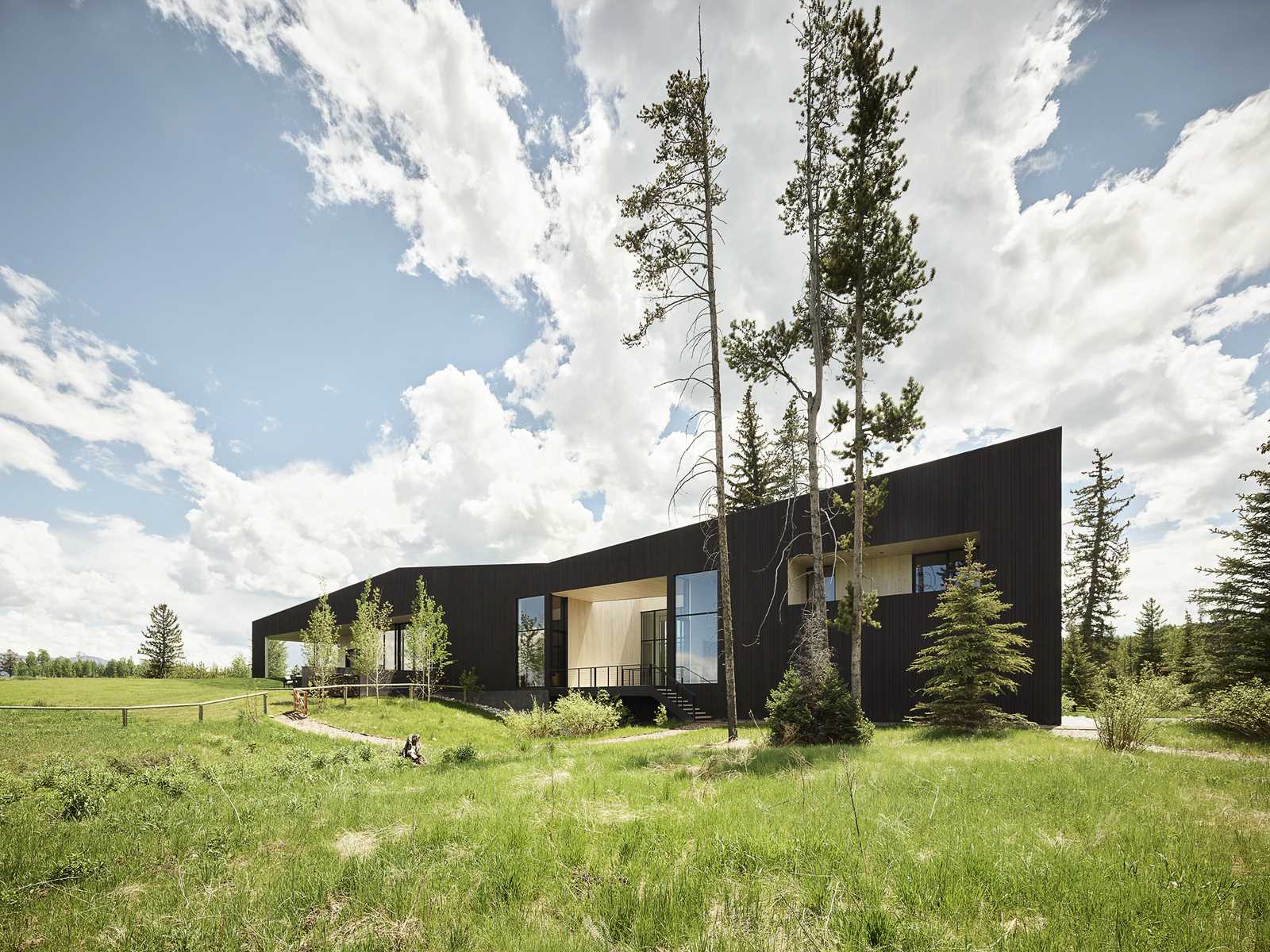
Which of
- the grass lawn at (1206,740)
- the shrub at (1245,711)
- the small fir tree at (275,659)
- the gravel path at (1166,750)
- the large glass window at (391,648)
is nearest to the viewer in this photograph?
the gravel path at (1166,750)

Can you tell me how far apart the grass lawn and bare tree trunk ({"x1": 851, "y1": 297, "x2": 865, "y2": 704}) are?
16.8 feet

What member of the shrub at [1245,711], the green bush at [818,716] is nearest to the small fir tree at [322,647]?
the green bush at [818,716]

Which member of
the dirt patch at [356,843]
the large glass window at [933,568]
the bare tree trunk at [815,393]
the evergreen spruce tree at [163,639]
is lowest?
the evergreen spruce tree at [163,639]

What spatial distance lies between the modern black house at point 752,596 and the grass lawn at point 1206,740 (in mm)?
2116

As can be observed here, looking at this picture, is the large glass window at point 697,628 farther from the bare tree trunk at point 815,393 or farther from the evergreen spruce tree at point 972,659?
the evergreen spruce tree at point 972,659

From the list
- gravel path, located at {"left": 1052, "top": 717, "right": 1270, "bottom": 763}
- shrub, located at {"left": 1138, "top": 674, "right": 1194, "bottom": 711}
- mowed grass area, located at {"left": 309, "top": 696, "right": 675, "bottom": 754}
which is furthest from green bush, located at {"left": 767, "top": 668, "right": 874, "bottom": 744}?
mowed grass area, located at {"left": 309, "top": 696, "right": 675, "bottom": 754}

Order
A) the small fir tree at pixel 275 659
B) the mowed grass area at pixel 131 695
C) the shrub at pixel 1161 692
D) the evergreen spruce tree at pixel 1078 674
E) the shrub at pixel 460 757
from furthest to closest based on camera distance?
the small fir tree at pixel 275 659 → the evergreen spruce tree at pixel 1078 674 → the mowed grass area at pixel 131 695 → the shrub at pixel 460 757 → the shrub at pixel 1161 692

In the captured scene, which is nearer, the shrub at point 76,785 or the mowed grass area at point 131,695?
the shrub at point 76,785

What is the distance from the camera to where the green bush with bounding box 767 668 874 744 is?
1109 centimetres

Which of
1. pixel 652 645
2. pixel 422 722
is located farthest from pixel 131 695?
pixel 652 645

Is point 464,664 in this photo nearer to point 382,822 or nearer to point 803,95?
point 382,822

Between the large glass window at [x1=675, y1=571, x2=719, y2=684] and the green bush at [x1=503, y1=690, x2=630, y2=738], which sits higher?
the large glass window at [x1=675, y1=571, x2=719, y2=684]

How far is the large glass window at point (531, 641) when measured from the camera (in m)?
26.7

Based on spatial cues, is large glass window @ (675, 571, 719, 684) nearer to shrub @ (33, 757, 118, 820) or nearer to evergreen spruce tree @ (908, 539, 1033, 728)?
evergreen spruce tree @ (908, 539, 1033, 728)
